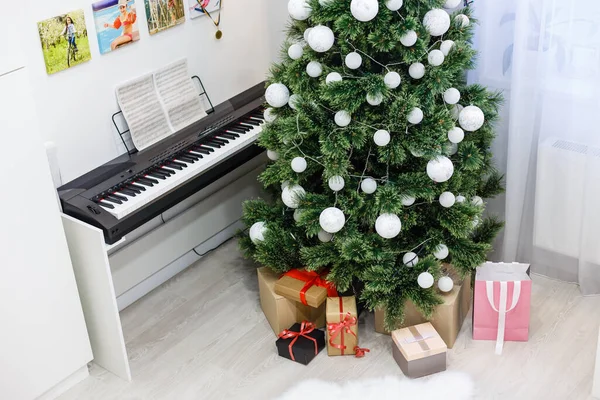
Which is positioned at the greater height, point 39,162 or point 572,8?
point 572,8

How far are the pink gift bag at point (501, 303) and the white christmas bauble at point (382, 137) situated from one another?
68 centimetres

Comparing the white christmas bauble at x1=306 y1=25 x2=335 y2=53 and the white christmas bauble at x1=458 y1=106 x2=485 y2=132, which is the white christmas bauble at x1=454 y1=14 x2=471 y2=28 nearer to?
the white christmas bauble at x1=458 y1=106 x2=485 y2=132

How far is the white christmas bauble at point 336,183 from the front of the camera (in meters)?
2.93

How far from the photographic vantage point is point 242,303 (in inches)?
137

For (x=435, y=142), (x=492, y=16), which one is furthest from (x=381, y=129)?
(x=492, y=16)

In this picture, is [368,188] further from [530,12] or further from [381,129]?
[530,12]

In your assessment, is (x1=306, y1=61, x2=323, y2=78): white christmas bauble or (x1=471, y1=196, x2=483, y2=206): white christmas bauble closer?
(x1=306, y1=61, x2=323, y2=78): white christmas bauble

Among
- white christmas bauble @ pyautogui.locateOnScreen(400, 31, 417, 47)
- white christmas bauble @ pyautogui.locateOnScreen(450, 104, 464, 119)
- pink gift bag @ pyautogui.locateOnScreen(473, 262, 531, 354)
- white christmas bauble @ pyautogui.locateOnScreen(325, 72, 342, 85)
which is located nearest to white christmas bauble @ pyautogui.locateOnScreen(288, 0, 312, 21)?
white christmas bauble @ pyautogui.locateOnScreen(325, 72, 342, 85)

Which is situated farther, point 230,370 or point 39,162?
point 230,370

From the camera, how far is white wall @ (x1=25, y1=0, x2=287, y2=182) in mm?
2932

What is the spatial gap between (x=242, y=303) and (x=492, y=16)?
5.09 feet

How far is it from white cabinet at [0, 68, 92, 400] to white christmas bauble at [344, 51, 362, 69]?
3.40ft

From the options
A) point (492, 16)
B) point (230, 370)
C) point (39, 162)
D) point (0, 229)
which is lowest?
point (230, 370)

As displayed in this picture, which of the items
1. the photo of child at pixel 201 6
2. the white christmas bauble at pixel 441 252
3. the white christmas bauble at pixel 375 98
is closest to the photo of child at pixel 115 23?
the photo of child at pixel 201 6
